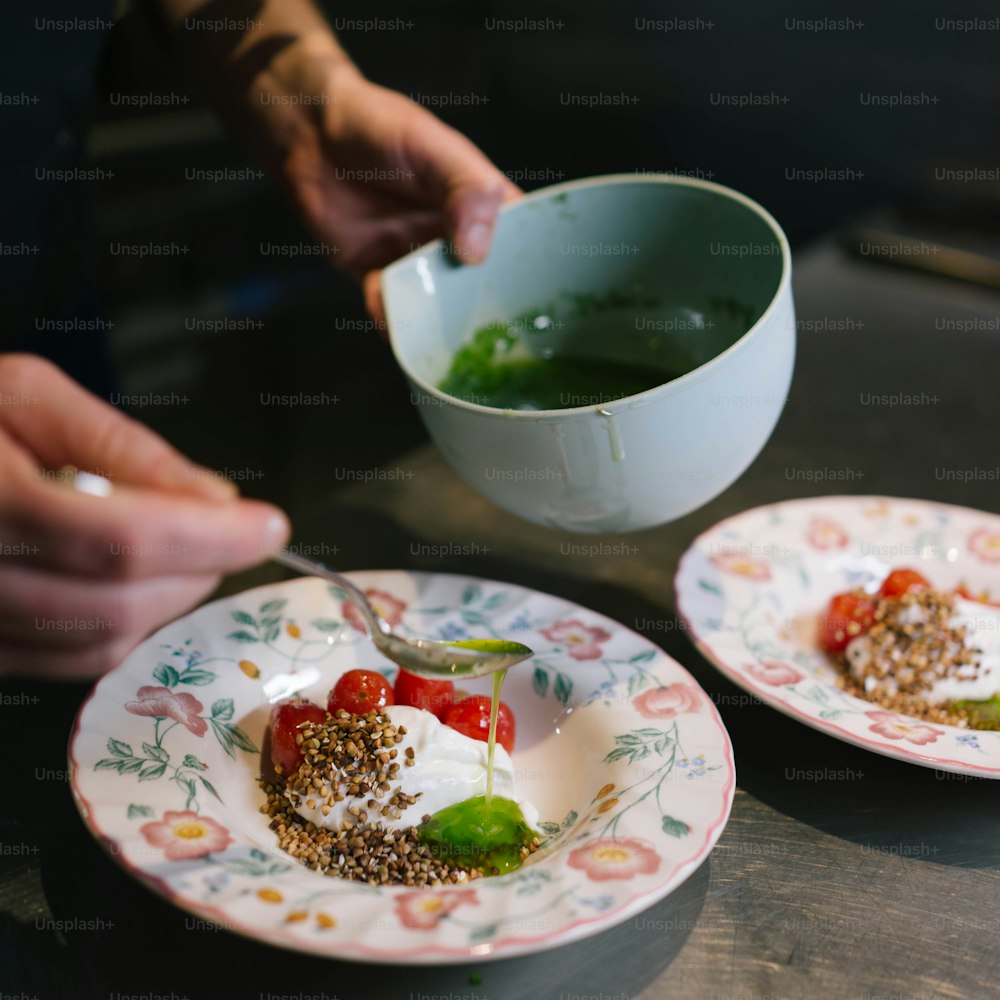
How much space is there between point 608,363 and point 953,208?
180 centimetres

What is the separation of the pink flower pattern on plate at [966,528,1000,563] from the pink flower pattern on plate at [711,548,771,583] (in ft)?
0.82

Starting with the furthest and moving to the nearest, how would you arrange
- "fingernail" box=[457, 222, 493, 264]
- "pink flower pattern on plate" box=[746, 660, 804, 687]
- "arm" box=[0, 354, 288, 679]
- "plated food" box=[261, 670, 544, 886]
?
"fingernail" box=[457, 222, 493, 264] < "pink flower pattern on plate" box=[746, 660, 804, 687] < "plated food" box=[261, 670, 544, 886] < "arm" box=[0, 354, 288, 679]

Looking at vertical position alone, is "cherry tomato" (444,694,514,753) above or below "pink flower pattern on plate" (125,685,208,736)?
below

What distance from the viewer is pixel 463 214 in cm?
112

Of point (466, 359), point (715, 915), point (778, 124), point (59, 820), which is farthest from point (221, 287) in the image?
point (715, 915)

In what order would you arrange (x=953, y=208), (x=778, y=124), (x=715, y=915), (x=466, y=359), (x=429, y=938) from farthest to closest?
(x=778, y=124) → (x=953, y=208) → (x=466, y=359) → (x=715, y=915) → (x=429, y=938)

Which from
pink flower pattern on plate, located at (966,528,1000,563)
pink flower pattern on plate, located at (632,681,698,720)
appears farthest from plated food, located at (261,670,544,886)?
pink flower pattern on plate, located at (966,528,1000,563)

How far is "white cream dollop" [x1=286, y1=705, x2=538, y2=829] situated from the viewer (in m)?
0.92

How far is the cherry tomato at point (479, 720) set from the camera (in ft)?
3.29

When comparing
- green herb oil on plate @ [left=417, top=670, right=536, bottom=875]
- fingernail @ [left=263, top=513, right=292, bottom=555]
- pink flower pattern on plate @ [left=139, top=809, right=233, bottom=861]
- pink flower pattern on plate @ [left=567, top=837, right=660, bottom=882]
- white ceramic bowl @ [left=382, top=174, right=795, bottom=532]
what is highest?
fingernail @ [left=263, top=513, right=292, bottom=555]

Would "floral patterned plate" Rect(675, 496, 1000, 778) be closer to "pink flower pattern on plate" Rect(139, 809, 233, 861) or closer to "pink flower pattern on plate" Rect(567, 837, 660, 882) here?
"pink flower pattern on plate" Rect(567, 837, 660, 882)

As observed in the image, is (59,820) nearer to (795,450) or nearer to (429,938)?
(429,938)

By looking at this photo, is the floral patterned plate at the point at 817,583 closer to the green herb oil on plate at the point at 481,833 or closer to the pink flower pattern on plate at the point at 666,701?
the pink flower pattern on plate at the point at 666,701

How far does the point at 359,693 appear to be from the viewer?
0.99m
